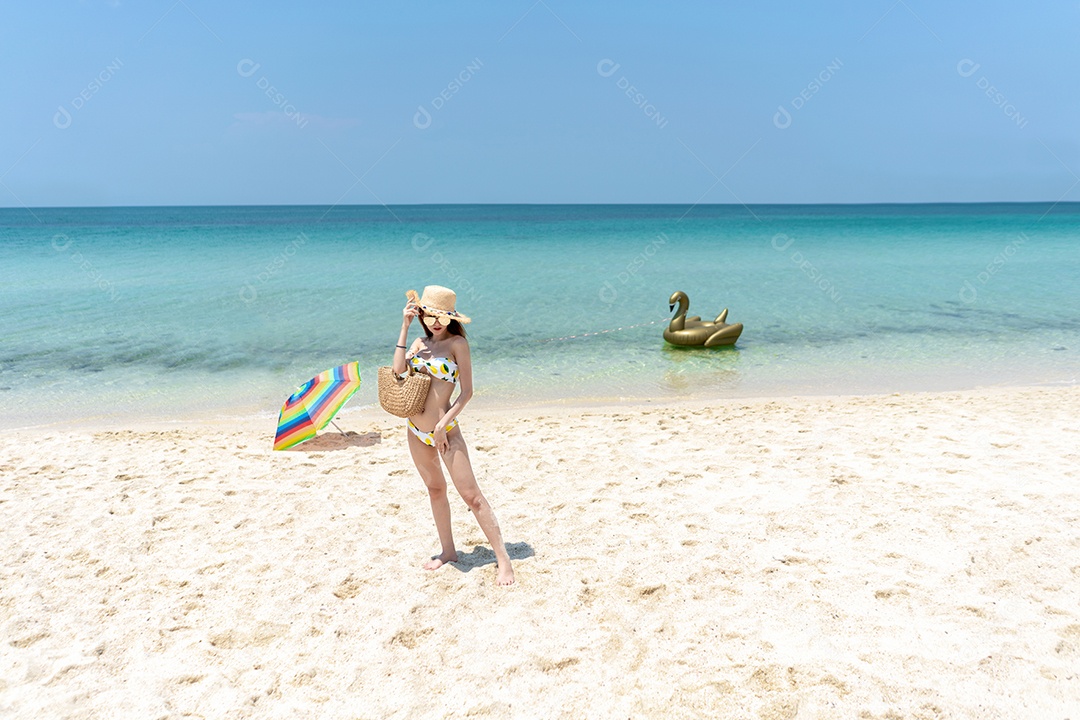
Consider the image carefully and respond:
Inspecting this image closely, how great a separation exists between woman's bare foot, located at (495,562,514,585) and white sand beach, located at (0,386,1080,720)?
3.3 inches

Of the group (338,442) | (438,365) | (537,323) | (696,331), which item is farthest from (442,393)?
(537,323)

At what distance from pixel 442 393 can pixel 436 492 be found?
77 cm

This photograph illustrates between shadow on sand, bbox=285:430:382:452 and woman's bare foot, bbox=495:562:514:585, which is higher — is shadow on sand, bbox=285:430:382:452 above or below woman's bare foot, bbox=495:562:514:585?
below

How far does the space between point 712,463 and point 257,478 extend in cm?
427

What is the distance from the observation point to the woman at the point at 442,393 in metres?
4.04

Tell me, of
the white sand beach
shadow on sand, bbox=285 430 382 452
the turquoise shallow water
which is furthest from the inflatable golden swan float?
shadow on sand, bbox=285 430 382 452

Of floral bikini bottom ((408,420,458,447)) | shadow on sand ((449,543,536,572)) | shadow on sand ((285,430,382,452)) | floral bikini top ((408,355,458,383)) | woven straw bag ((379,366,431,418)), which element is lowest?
shadow on sand ((285,430,382,452))

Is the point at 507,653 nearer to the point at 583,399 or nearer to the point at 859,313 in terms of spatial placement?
the point at 583,399

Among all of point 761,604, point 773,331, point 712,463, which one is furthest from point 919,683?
point 773,331

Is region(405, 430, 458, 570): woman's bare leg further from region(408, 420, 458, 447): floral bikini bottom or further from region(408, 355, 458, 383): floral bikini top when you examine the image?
region(408, 355, 458, 383): floral bikini top

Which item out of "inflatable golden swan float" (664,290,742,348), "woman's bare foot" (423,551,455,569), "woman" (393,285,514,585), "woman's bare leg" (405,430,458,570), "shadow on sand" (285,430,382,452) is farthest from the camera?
"inflatable golden swan float" (664,290,742,348)

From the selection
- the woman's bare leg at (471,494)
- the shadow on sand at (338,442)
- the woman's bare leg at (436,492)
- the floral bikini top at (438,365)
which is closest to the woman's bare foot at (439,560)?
the woman's bare leg at (436,492)

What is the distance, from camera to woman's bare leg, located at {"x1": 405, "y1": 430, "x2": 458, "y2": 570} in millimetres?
4379

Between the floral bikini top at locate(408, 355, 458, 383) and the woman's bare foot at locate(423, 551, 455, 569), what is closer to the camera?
the floral bikini top at locate(408, 355, 458, 383)
